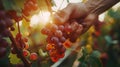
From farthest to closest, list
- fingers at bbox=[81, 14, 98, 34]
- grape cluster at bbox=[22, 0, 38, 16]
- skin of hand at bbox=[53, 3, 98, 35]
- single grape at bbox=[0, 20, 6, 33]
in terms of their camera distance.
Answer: fingers at bbox=[81, 14, 98, 34]
skin of hand at bbox=[53, 3, 98, 35]
grape cluster at bbox=[22, 0, 38, 16]
single grape at bbox=[0, 20, 6, 33]

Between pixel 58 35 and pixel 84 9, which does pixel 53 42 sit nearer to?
pixel 58 35

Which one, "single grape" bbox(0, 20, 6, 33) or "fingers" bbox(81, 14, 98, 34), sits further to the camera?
"fingers" bbox(81, 14, 98, 34)

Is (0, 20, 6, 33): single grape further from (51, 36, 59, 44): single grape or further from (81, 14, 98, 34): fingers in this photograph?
(81, 14, 98, 34): fingers

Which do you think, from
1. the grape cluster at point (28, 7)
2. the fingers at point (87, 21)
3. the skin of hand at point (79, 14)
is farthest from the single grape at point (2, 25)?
the fingers at point (87, 21)

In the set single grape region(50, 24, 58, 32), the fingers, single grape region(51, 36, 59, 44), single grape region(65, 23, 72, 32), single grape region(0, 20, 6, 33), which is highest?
single grape region(0, 20, 6, 33)

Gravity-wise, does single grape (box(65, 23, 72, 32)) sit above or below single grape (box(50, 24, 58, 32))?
below

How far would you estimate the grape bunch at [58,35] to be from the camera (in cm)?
139

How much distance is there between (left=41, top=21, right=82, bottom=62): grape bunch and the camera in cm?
139

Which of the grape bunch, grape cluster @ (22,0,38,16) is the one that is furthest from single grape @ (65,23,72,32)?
grape cluster @ (22,0,38,16)

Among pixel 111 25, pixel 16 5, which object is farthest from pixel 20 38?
pixel 111 25

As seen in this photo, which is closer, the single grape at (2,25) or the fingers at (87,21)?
the single grape at (2,25)

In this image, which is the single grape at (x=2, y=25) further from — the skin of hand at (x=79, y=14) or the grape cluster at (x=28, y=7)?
the skin of hand at (x=79, y=14)

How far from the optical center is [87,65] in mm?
1939

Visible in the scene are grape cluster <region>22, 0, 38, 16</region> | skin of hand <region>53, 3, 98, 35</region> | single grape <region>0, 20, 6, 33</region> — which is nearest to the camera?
single grape <region>0, 20, 6, 33</region>
